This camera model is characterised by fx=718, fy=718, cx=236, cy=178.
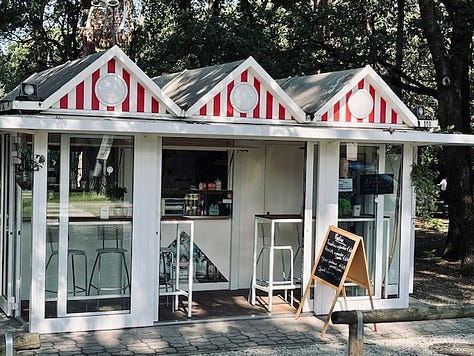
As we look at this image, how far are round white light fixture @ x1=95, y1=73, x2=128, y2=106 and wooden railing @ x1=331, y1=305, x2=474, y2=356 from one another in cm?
352

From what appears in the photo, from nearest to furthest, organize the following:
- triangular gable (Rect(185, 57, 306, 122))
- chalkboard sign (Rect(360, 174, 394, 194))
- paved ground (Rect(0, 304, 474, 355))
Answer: paved ground (Rect(0, 304, 474, 355)) → triangular gable (Rect(185, 57, 306, 122)) → chalkboard sign (Rect(360, 174, 394, 194))

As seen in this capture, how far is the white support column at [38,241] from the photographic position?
23.2ft

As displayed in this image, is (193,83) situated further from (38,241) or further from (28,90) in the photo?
(38,241)

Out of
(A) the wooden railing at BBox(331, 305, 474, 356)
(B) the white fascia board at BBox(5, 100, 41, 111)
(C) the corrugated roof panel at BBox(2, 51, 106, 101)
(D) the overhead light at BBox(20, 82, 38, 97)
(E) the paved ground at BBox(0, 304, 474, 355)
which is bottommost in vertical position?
(E) the paved ground at BBox(0, 304, 474, 355)

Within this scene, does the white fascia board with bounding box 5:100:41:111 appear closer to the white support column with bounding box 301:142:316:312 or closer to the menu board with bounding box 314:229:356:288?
the white support column with bounding box 301:142:316:312

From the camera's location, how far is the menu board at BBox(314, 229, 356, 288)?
25.3 feet

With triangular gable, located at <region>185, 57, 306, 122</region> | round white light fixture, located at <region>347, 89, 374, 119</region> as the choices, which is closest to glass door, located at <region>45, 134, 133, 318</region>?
triangular gable, located at <region>185, 57, 306, 122</region>

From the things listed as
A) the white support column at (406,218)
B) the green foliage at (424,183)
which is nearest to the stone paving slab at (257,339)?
the white support column at (406,218)

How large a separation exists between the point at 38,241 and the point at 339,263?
3161mm

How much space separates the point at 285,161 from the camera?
10.1 meters

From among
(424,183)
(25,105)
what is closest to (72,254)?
(25,105)

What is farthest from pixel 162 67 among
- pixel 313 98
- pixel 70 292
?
pixel 70 292

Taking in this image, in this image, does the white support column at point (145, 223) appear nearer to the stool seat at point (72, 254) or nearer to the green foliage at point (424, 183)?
the stool seat at point (72, 254)

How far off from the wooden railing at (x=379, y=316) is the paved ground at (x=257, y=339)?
177cm
